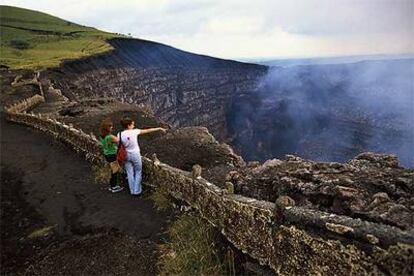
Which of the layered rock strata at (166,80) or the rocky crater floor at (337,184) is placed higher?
the rocky crater floor at (337,184)

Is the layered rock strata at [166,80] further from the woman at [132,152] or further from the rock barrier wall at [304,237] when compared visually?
the rock barrier wall at [304,237]

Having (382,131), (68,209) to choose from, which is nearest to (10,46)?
(382,131)

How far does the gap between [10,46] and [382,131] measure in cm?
6361

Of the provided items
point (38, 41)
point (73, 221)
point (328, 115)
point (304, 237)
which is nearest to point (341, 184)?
point (304, 237)

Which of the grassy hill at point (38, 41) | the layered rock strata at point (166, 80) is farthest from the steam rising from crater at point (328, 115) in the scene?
the grassy hill at point (38, 41)

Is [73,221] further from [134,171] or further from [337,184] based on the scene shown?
[337,184]

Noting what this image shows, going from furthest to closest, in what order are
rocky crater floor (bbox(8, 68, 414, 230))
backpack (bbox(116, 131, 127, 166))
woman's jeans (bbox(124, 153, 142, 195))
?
woman's jeans (bbox(124, 153, 142, 195)) < backpack (bbox(116, 131, 127, 166)) < rocky crater floor (bbox(8, 68, 414, 230))

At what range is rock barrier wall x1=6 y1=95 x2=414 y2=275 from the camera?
614cm

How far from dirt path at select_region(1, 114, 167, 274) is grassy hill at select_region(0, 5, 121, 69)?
4734 centimetres

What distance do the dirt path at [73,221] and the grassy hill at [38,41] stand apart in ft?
155

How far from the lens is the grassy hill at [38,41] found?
71.8 m

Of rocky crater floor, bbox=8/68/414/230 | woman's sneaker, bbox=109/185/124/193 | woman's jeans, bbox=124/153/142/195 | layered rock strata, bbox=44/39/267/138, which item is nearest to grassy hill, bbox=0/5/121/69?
layered rock strata, bbox=44/39/267/138

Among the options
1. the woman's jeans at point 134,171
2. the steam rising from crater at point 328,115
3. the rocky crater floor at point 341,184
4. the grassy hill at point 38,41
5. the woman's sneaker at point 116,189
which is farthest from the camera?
the steam rising from crater at point 328,115

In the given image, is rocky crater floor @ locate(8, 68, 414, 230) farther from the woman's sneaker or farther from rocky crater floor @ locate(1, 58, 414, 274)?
the woman's sneaker
